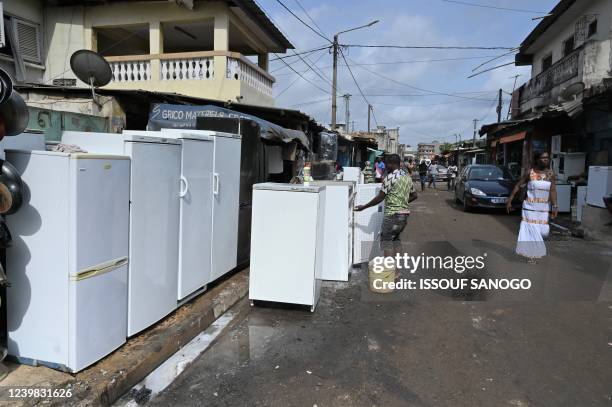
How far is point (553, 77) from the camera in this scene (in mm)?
17531

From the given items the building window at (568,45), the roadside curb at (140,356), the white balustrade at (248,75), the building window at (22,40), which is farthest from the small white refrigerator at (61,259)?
the building window at (568,45)

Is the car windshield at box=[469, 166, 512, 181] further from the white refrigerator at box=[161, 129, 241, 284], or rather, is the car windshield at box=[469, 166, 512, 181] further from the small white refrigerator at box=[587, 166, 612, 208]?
the white refrigerator at box=[161, 129, 241, 284]

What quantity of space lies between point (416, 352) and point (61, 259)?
304 centimetres

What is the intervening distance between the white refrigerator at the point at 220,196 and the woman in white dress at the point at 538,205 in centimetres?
420

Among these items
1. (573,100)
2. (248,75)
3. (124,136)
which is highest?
(248,75)

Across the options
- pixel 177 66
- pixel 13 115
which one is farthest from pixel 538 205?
pixel 177 66

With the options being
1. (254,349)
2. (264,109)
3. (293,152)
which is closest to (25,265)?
(254,349)

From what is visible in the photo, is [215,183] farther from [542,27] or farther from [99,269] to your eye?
[542,27]

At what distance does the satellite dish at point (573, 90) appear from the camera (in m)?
14.0

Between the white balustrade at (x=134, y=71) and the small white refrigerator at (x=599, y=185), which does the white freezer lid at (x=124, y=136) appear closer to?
the white balustrade at (x=134, y=71)

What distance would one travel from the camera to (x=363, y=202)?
6801 mm

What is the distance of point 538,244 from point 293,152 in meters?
5.83

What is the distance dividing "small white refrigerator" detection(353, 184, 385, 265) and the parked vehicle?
7910mm

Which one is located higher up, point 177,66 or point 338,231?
point 177,66
